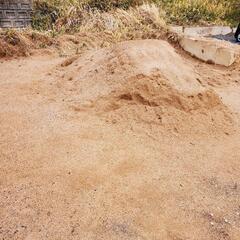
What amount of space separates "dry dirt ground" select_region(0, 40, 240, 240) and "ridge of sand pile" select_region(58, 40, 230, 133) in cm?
2

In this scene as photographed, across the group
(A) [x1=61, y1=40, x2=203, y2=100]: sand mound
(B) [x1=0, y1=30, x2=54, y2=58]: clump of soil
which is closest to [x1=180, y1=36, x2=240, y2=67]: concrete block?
(A) [x1=61, y1=40, x2=203, y2=100]: sand mound

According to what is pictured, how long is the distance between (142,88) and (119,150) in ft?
4.29

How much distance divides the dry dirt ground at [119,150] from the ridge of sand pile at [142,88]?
0.02 meters

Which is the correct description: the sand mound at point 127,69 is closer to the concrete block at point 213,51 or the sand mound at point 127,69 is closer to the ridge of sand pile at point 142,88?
the ridge of sand pile at point 142,88

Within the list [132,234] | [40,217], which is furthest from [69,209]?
[132,234]

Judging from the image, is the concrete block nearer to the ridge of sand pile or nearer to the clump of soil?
the ridge of sand pile

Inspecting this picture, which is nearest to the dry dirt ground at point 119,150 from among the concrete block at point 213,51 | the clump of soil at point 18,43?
the clump of soil at point 18,43

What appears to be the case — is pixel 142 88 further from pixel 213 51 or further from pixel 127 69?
pixel 213 51

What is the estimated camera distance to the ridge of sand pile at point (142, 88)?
19.3ft

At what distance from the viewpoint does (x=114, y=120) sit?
572 cm

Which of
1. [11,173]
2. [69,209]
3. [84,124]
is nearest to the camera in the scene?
[69,209]

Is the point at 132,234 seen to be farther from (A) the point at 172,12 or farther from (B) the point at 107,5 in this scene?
(A) the point at 172,12

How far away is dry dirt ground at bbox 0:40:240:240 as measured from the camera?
3.92 m

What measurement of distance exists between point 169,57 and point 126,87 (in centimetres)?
115
